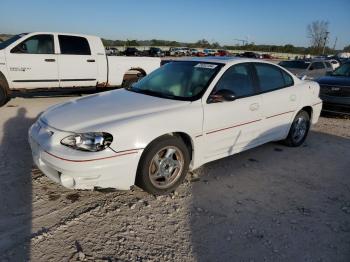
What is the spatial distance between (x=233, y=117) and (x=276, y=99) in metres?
1.10

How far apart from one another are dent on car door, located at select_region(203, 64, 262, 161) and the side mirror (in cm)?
1

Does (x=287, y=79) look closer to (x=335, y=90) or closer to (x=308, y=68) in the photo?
(x=335, y=90)

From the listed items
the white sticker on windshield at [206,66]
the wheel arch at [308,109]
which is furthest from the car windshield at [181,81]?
the wheel arch at [308,109]

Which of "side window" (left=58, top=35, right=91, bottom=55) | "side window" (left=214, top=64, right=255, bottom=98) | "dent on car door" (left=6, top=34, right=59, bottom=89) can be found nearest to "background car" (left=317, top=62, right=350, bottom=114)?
"side window" (left=214, top=64, right=255, bottom=98)

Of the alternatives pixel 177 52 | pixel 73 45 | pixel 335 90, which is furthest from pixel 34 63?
pixel 177 52

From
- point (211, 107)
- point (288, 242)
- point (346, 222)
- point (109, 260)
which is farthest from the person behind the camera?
point (211, 107)

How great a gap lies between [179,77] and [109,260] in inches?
107

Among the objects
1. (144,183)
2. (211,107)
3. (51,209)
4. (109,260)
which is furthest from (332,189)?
(51,209)

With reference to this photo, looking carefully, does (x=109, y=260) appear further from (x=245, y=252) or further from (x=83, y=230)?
(x=245, y=252)

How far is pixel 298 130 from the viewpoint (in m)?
6.04

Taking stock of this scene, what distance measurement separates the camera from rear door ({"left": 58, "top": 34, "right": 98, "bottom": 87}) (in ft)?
30.2

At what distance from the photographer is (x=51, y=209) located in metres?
3.61

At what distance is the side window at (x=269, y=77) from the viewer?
203 inches

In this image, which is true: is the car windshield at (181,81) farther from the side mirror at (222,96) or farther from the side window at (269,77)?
the side window at (269,77)
